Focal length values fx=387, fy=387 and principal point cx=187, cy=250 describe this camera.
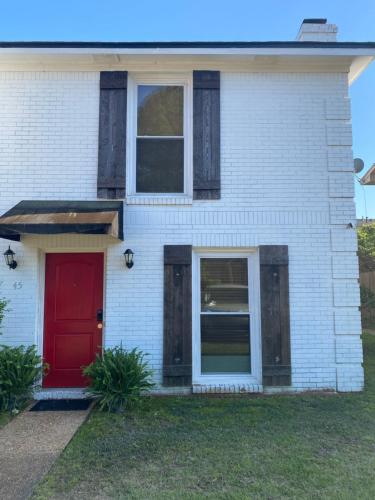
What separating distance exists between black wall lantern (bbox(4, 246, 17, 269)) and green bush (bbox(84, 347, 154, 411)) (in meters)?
1.91

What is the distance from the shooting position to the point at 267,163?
5.95 m

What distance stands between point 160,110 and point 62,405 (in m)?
4.59

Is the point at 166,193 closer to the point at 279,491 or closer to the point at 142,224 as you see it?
the point at 142,224

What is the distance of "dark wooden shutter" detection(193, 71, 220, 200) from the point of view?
230 inches

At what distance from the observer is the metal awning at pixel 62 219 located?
485 cm

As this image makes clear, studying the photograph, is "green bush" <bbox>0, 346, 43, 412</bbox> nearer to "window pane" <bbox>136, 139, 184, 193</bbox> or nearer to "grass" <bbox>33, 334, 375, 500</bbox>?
"grass" <bbox>33, 334, 375, 500</bbox>

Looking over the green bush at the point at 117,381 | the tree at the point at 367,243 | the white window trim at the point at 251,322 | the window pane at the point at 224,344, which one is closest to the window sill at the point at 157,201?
the white window trim at the point at 251,322

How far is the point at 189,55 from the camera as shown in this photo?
5.80 m

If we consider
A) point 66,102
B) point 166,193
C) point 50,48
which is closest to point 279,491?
point 166,193

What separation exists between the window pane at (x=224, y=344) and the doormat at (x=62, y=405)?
5.75ft

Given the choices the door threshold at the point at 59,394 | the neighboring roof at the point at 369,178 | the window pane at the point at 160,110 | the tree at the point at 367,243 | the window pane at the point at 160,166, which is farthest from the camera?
the neighboring roof at the point at 369,178

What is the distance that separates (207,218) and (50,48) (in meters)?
3.38

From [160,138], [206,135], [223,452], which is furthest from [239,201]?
[223,452]
